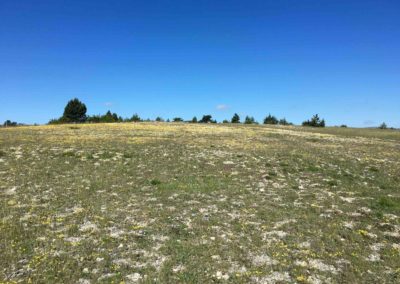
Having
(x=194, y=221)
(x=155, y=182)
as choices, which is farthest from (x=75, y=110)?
(x=194, y=221)

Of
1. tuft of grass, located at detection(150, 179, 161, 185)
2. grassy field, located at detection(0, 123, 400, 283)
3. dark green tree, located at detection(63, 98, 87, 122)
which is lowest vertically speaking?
grassy field, located at detection(0, 123, 400, 283)

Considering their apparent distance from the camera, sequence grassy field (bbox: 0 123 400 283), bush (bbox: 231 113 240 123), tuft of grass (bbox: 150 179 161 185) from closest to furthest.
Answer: grassy field (bbox: 0 123 400 283) < tuft of grass (bbox: 150 179 161 185) < bush (bbox: 231 113 240 123)

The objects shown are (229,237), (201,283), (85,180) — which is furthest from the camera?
(85,180)

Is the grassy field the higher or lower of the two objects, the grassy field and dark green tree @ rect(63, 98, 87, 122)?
the lower

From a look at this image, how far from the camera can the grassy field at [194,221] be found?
36.3 feet

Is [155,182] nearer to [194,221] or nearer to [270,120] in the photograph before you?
[194,221]

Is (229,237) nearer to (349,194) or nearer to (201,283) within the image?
(201,283)

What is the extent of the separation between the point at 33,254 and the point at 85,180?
10233mm

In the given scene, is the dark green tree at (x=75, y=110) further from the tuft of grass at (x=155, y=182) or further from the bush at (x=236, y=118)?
the tuft of grass at (x=155, y=182)

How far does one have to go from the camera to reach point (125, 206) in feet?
56.1

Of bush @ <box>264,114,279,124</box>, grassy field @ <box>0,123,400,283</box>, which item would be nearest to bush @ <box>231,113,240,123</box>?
bush @ <box>264,114,279,124</box>

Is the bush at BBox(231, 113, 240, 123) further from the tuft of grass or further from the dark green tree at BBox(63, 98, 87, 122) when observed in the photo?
the tuft of grass

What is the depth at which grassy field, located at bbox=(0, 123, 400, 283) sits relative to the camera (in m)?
11.1

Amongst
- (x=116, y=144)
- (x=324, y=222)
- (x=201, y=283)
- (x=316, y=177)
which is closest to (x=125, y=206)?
(x=201, y=283)
